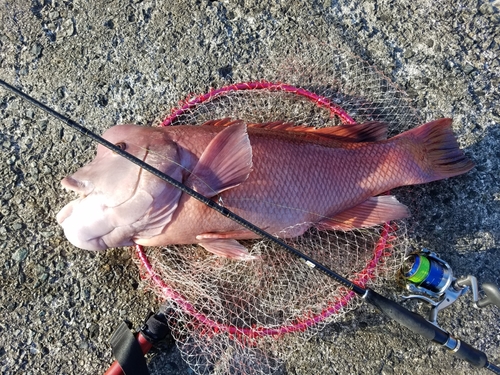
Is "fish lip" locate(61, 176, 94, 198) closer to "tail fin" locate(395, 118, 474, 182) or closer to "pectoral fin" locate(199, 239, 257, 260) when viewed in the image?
"pectoral fin" locate(199, 239, 257, 260)

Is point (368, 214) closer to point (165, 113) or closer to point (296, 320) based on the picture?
point (296, 320)

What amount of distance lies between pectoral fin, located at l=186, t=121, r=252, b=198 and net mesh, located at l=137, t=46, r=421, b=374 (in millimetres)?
409

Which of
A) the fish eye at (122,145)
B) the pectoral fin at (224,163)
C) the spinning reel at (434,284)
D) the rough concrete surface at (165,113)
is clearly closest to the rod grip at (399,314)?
the spinning reel at (434,284)

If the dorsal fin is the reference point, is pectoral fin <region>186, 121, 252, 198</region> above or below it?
below

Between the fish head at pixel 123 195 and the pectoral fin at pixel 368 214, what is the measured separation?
85 cm

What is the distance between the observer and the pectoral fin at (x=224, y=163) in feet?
6.36

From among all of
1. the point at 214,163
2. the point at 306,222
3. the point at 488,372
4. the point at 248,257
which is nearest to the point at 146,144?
the point at 214,163

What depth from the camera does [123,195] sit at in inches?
74.8

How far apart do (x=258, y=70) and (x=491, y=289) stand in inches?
70.4

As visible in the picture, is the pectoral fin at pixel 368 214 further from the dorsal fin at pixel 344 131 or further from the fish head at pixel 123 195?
the fish head at pixel 123 195

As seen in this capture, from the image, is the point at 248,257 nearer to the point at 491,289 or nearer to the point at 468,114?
the point at 491,289

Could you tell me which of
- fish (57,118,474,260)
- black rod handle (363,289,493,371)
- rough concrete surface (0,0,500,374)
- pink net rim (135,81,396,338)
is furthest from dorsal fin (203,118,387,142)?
black rod handle (363,289,493,371)

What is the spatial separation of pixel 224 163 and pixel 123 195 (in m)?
0.48

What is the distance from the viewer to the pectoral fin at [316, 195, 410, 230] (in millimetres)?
2211
